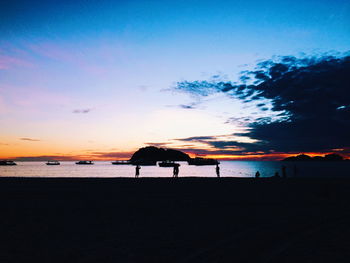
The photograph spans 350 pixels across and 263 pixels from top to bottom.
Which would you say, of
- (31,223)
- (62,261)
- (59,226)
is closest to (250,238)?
(62,261)

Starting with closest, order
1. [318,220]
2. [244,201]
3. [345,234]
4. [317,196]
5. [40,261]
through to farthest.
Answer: [40,261] < [345,234] < [318,220] < [244,201] < [317,196]

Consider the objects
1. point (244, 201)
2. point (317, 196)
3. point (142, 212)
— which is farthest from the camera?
→ point (317, 196)

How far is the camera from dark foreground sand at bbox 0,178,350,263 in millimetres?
7664

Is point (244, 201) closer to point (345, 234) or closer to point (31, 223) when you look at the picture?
Result: point (345, 234)

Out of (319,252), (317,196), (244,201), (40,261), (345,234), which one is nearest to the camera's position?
(40,261)

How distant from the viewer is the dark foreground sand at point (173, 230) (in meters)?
7.66

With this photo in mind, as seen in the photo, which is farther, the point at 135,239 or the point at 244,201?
the point at 244,201

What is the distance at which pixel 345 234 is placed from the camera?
31.8ft

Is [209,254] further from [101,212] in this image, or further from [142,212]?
[101,212]

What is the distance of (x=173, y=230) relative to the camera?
1052 cm

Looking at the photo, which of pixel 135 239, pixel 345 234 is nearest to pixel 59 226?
pixel 135 239

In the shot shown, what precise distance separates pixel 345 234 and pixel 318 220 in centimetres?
249

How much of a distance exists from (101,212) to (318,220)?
982 centimetres

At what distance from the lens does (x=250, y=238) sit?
9211 millimetres
